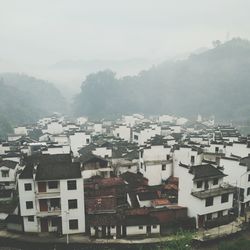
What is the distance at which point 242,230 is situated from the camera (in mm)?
33844

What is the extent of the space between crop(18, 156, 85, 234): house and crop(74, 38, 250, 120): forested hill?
12996 centimetres

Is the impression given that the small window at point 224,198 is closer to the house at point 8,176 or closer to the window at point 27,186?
the window at point 27,186

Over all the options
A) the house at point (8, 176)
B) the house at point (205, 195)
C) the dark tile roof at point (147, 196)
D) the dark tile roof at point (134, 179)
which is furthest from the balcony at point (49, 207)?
the house at point (8, 176)

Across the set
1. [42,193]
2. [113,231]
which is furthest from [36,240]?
[113,231]

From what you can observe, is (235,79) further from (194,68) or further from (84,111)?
(84,111)

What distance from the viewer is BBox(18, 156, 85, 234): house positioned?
31.8m

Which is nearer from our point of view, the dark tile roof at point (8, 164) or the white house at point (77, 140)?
the dark tile roof at point (8, 164)

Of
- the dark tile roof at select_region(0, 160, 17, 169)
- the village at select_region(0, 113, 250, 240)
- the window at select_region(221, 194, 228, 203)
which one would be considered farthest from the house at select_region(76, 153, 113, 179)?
the window at select_region(221, 194, 228, 203)

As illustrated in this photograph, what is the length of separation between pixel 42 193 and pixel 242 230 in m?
22.5

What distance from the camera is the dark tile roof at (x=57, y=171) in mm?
31625

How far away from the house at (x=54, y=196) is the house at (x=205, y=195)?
12.1m

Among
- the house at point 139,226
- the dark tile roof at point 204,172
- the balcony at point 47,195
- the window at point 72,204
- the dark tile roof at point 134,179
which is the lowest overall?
the house at point 139,226

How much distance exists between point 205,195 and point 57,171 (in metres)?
16.5

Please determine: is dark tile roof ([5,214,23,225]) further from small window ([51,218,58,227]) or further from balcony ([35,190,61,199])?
balcony ([35,190,61,199])
